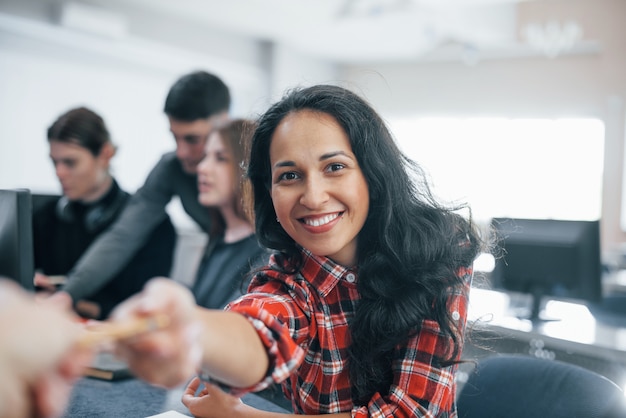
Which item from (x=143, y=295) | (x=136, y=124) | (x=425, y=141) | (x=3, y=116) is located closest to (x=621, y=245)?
(x=425, y=141)

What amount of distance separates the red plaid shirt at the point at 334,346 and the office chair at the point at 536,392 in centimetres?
20

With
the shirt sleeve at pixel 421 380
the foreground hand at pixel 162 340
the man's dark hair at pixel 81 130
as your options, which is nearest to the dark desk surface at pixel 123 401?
the shirt sleeve at pixel 421 380

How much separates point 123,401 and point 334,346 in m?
0.53

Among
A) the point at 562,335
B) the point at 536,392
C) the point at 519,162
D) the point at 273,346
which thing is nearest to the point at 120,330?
the point at 273,346

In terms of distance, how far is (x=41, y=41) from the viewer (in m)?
5.32

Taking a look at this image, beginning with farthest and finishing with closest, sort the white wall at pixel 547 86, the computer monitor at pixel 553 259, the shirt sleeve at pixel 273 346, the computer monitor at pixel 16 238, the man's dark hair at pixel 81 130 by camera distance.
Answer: the white wall at pixel 547 86, the computer monitor at pixel 553 259, the man's dark hair at pixel 81 130, the computer monitor at pixel 16 238, the shirt sleeve at pixel 273 346

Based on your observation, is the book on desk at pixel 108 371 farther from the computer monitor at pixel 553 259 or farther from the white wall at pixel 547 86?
the white wall at pixel 547 86

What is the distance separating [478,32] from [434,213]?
20.8ft

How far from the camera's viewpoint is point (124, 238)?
2342 mm

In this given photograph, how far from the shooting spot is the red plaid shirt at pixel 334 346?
41.7 inches

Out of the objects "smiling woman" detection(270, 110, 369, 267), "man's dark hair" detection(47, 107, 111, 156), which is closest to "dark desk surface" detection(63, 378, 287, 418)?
"smiling woman" detection(270, 110, 369, 267)

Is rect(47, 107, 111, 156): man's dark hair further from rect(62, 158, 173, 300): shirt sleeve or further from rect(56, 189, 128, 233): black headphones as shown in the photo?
rect(62, 158, 173, 300): shirt sleeve

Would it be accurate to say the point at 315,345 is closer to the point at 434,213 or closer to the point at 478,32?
the point at 434,213

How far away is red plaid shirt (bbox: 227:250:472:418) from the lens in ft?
3.48
